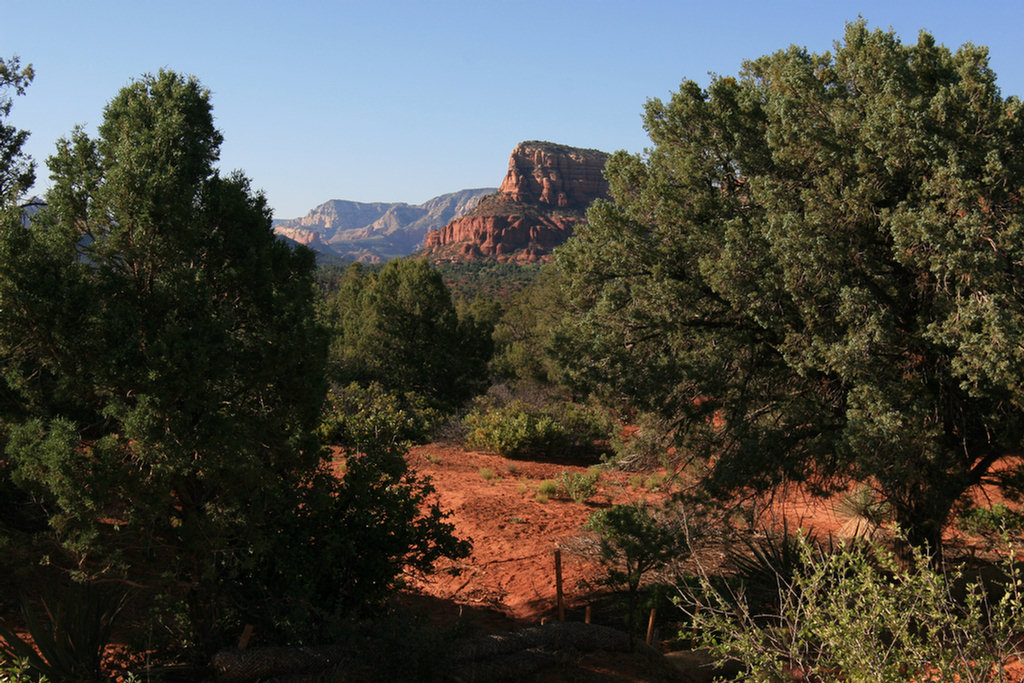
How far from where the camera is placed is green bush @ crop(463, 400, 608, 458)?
17.2 meters

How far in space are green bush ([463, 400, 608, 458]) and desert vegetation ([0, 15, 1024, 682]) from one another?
299 inches

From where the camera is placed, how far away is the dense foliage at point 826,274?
6211mm

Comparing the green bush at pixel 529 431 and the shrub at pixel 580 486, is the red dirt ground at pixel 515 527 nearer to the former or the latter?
the shrub at pixel 580 486

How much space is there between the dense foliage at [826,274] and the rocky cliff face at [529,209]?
332 feet

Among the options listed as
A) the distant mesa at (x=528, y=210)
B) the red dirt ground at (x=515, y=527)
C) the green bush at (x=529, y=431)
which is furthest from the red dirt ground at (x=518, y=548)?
the distant mesa at (x=528, y=210)

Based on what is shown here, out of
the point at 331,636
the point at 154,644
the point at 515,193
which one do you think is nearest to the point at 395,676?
the point at 331,636

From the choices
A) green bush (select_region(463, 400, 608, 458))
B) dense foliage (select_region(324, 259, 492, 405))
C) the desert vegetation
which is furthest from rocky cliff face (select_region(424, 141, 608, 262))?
the desert vegetation

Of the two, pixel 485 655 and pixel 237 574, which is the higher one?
pixel 237 574

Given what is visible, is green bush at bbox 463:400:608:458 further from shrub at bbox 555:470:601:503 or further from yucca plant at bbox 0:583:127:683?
yucca plant at bbox 0:583:127:683

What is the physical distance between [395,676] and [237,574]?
57.6 inches

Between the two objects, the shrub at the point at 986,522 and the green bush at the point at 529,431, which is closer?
the shrub at the point at 986,522

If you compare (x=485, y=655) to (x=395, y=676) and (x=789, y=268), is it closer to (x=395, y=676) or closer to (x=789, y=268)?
(x=395, y=676)

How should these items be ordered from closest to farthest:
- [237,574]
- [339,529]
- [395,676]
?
1. [395,676]
2. [237,574]
3. [339,529]

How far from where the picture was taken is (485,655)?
222 inches
